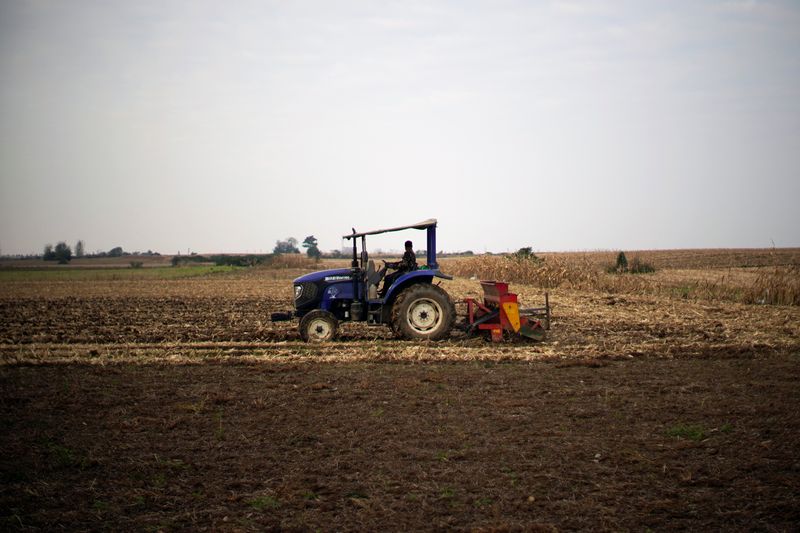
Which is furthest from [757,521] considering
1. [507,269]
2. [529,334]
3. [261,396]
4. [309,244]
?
[309,244]

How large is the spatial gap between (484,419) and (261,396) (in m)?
2.88

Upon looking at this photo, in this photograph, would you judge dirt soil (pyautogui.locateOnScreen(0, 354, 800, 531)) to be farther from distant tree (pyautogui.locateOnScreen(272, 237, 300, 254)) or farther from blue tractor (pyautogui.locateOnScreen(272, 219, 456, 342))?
distant tree (pyautogui.locateOnScreen(272, 237, 300, 254))

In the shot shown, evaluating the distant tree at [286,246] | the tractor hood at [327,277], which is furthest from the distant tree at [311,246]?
the tractor hood at [327,277]

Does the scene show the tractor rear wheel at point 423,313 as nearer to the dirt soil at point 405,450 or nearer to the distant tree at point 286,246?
the dirt soil at point 405,450

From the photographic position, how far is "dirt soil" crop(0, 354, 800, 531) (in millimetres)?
4637

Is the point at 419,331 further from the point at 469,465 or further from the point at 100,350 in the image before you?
the point at 469,465

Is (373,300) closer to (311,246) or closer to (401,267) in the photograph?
(401,267)

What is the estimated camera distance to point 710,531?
14.0 ft

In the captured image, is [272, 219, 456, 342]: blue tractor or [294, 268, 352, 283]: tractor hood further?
[294, 268, 352, 283]: tractor hood

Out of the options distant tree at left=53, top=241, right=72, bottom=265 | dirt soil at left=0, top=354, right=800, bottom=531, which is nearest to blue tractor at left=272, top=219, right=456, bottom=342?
dirt soil at left=0, top=354, right=800, bottom=531

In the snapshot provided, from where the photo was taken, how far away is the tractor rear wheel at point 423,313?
38.9 feet

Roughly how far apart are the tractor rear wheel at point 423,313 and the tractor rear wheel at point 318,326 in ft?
3.81

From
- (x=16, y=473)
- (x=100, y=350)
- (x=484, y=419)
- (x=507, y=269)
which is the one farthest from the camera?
(x=507, y=269)

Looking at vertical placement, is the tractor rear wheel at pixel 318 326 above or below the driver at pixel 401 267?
below
